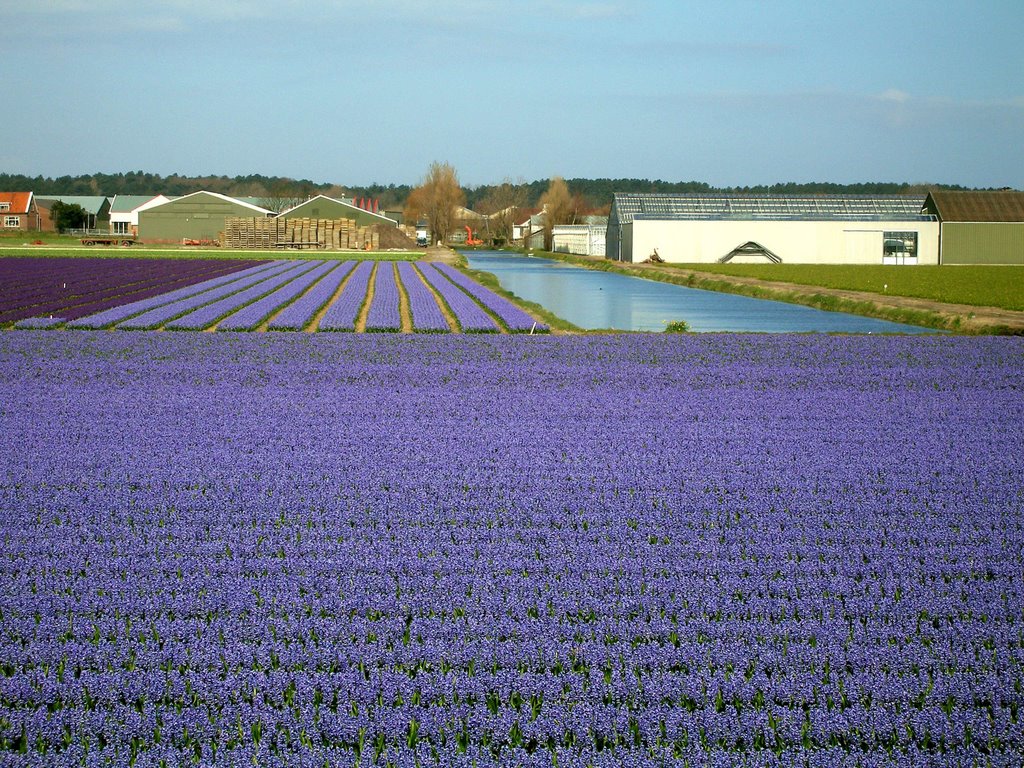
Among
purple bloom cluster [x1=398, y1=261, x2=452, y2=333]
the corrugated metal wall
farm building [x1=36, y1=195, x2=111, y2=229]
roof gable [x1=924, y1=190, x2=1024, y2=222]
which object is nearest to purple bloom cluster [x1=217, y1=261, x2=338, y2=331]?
purple bloom cluster [x1=398, y1=261, x2=452, y2=333]

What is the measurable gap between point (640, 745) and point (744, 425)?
25.4ft

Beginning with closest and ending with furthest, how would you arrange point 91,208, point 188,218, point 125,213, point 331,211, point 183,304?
point 183,304 → point 188,218 → point 331,211 → point 125,213 → point 91,208

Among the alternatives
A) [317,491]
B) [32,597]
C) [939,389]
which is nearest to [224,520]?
[317,491]

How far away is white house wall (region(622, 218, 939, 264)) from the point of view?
219 ft

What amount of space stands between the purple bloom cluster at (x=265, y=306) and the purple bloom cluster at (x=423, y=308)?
10.8 feet

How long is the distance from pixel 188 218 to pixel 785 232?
180ft

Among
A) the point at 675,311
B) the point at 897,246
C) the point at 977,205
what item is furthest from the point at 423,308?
the point at 977,205

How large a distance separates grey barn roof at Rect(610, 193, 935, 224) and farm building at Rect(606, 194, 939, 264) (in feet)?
0.20

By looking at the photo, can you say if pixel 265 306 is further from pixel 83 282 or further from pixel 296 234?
pixel 296 234

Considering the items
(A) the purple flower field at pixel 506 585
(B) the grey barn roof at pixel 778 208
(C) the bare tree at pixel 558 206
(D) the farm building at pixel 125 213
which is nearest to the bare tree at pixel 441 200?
(C) the bare tree at pixel 558 206

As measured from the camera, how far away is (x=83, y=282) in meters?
35.5

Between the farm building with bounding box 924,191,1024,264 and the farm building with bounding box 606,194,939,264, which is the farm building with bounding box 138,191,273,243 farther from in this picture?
the farm building with bounding box 924,191,1024,264

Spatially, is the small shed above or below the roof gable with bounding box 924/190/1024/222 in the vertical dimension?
above

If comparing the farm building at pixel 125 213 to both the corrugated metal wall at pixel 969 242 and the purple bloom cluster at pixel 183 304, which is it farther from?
the purple bloom cluster at pixel 183 304
